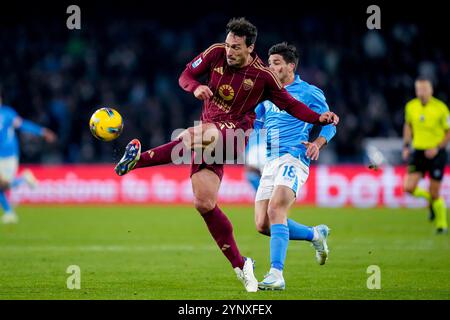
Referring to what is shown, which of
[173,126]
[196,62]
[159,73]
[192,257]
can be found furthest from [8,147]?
[196,62]

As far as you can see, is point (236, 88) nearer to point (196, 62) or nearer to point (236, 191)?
point (196, 62)

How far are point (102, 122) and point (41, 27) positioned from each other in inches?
787

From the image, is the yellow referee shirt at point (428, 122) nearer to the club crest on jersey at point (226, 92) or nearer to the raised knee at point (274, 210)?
the raised knee at point (274, 210)

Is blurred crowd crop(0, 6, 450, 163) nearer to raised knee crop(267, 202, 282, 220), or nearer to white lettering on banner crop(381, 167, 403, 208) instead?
white lettering on banner crop(381, 167, 403, 208)

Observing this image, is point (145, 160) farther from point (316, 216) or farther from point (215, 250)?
point (316, 216)

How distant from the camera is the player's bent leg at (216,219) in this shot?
7.71 metres

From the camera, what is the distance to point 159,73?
Answer: 25.6 m

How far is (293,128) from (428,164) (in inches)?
269

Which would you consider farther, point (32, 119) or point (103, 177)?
point (32, 119)

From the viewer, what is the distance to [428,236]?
13836 mm

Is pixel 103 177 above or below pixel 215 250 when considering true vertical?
above
